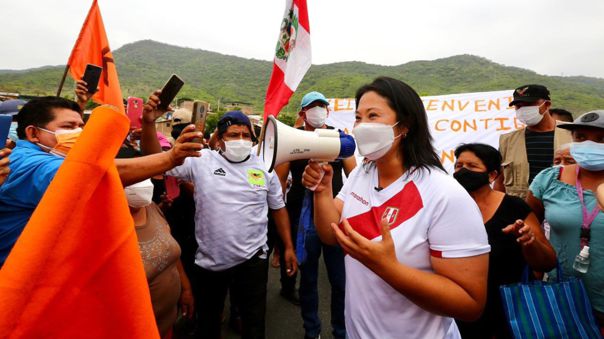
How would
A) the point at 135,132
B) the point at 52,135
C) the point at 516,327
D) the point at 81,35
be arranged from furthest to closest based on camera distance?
the point at 81,35
the point at 135,132
the point at 516,327
the point at 52,135

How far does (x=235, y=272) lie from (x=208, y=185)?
72 centimetres

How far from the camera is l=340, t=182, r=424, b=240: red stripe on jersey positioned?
1309mm

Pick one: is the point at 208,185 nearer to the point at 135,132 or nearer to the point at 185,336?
the point at 135,132

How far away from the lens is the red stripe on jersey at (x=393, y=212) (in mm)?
1309

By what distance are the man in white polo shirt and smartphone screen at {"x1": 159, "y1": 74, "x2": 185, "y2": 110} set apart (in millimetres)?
589

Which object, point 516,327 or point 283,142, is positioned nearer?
point 283,142

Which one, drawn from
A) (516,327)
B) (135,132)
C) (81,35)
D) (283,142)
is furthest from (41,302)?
(81,35)

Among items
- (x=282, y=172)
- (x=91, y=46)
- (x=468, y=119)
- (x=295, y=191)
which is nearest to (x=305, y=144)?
(x=282, y=172)

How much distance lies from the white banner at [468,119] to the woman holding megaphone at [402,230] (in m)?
3.90

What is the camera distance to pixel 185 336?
328 cm

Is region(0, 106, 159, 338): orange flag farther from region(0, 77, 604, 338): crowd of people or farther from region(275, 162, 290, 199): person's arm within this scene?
region(275, 162, 290, 199): person's arm

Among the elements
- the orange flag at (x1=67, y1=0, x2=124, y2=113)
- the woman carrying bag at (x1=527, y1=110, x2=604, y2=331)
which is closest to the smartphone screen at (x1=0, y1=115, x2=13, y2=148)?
the woman carrying bag at (x1=527, y1=110, x2=604, y2=331)

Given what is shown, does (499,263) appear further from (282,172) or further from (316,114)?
(316,114)

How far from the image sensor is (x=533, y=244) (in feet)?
6.37
